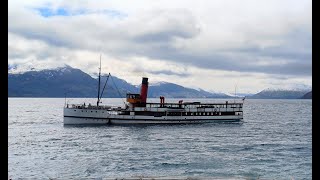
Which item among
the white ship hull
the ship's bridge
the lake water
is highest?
the ship's bridge

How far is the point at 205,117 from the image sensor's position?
275 ft

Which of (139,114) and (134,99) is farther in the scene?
(134,99)

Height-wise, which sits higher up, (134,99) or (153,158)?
(134,99)

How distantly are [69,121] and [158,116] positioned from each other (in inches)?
743

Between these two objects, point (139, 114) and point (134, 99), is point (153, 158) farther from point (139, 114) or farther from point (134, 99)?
point (134, 99)

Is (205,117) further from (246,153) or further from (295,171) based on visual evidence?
(295,171)

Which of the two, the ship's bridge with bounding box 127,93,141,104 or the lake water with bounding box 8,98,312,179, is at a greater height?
the ship's bridge with bounding box 127,93,141,104

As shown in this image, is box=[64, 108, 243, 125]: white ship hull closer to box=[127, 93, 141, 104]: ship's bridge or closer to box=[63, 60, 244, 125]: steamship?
box=[63, 60, 244, 125]: steamship

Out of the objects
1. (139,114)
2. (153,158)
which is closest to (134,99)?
(139,114)

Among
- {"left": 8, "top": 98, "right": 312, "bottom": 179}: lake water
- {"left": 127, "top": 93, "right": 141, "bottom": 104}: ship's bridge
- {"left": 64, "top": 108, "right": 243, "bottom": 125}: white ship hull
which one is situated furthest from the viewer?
{"left": 127, "top": 93, "right": 141, "bottom": 104}: ship's bridge

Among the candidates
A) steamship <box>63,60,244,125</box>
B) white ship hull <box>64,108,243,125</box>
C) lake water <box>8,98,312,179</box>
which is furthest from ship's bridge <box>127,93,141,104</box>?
lake water <box>8,98,312,179</box>

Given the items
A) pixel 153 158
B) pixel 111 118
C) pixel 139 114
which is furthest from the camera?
pixel 139 114

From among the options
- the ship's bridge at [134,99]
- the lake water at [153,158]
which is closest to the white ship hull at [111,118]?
the ship's bridge at [134,99]

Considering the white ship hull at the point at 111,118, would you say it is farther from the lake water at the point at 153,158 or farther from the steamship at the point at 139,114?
the lake water at the point at 153,158
